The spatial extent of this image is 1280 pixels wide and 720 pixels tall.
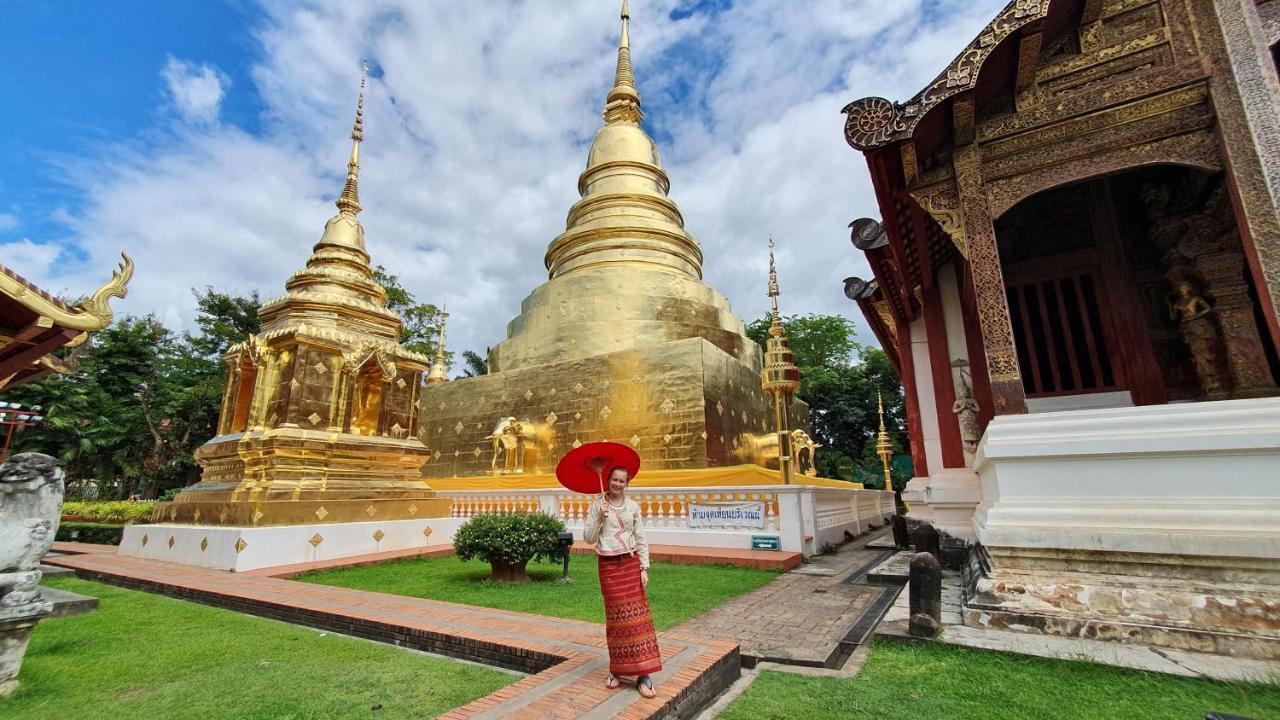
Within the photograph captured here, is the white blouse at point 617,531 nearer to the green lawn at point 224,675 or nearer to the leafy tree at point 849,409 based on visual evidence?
the green lawn at point 224,675

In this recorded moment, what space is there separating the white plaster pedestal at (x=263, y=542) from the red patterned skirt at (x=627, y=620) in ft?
21.9

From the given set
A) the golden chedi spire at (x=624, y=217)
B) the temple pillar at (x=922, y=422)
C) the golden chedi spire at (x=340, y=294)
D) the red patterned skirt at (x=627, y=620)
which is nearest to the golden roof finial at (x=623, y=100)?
the golden chedi spire at (x=624, y=217)

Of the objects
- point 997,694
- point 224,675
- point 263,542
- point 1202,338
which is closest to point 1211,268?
point 1202,338

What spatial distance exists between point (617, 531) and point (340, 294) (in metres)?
10.0

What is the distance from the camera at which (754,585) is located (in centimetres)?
618

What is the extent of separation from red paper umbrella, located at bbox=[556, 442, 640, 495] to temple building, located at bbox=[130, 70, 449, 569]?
Answer: 6.43 meters

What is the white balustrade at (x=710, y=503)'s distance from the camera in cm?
803

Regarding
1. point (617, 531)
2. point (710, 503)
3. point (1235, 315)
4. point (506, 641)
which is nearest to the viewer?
point (617, 531)

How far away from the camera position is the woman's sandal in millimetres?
2611

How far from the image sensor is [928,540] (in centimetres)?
641

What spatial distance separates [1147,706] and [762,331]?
29870mm

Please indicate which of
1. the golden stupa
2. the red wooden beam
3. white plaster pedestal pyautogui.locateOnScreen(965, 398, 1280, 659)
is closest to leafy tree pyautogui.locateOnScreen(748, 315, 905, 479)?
the golden stupa

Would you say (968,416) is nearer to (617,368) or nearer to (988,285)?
(988,285)

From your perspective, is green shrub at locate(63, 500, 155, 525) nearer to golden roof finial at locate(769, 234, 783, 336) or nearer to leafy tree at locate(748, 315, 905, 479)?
golden roof finial at locate(769, 234, 783, 336)
